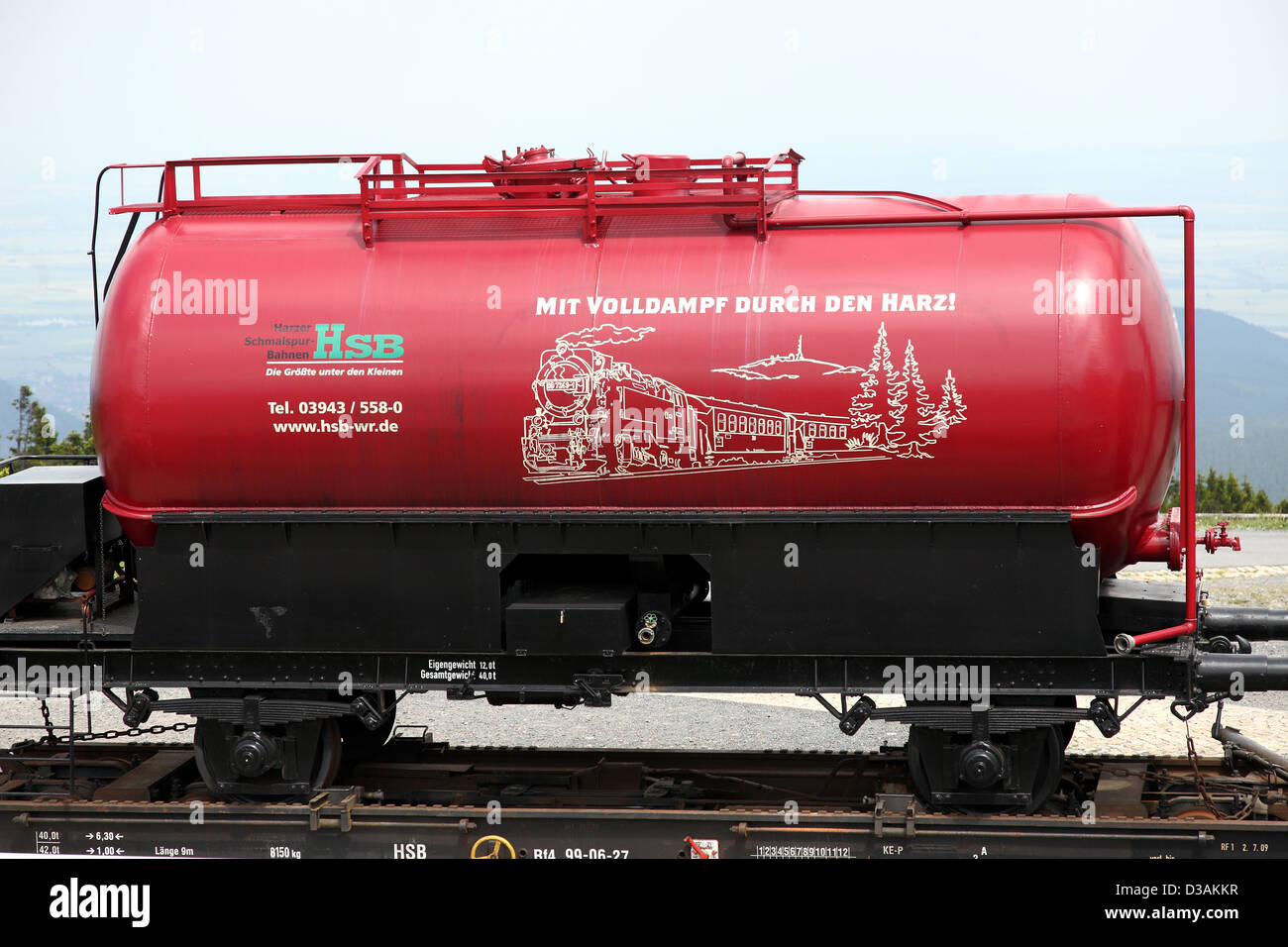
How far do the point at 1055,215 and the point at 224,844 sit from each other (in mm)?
7141

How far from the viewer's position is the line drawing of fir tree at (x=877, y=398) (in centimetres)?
794

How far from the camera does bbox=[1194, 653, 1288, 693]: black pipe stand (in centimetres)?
809

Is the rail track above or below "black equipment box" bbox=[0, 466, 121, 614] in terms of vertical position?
below

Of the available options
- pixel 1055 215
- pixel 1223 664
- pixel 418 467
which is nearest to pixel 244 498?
pixel 418 467

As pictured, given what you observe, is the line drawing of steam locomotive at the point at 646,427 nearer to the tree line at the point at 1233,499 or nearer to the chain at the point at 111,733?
the chain at the point at 111,733

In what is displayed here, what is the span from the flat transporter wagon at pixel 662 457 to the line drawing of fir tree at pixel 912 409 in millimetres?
23

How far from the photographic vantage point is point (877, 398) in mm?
7949

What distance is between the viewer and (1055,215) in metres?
8.03

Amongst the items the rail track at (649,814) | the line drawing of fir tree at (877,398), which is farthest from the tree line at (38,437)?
the line drawing of fir tree at (877,398)

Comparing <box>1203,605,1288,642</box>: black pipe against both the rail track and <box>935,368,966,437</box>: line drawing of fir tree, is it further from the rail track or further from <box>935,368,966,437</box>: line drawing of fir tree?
<box>935,368,966,437</box>: line drawing of fir tree

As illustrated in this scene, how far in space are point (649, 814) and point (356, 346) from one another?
12.5ft

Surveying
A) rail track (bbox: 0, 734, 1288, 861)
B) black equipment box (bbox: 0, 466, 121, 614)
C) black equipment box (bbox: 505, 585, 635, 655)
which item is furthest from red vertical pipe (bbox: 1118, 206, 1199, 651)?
black equipment box (bbox: 0, 466, 121, 614)

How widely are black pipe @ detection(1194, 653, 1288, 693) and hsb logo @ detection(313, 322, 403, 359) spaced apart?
581 cm

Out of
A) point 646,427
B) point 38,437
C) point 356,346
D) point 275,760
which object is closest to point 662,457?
point 646,427
